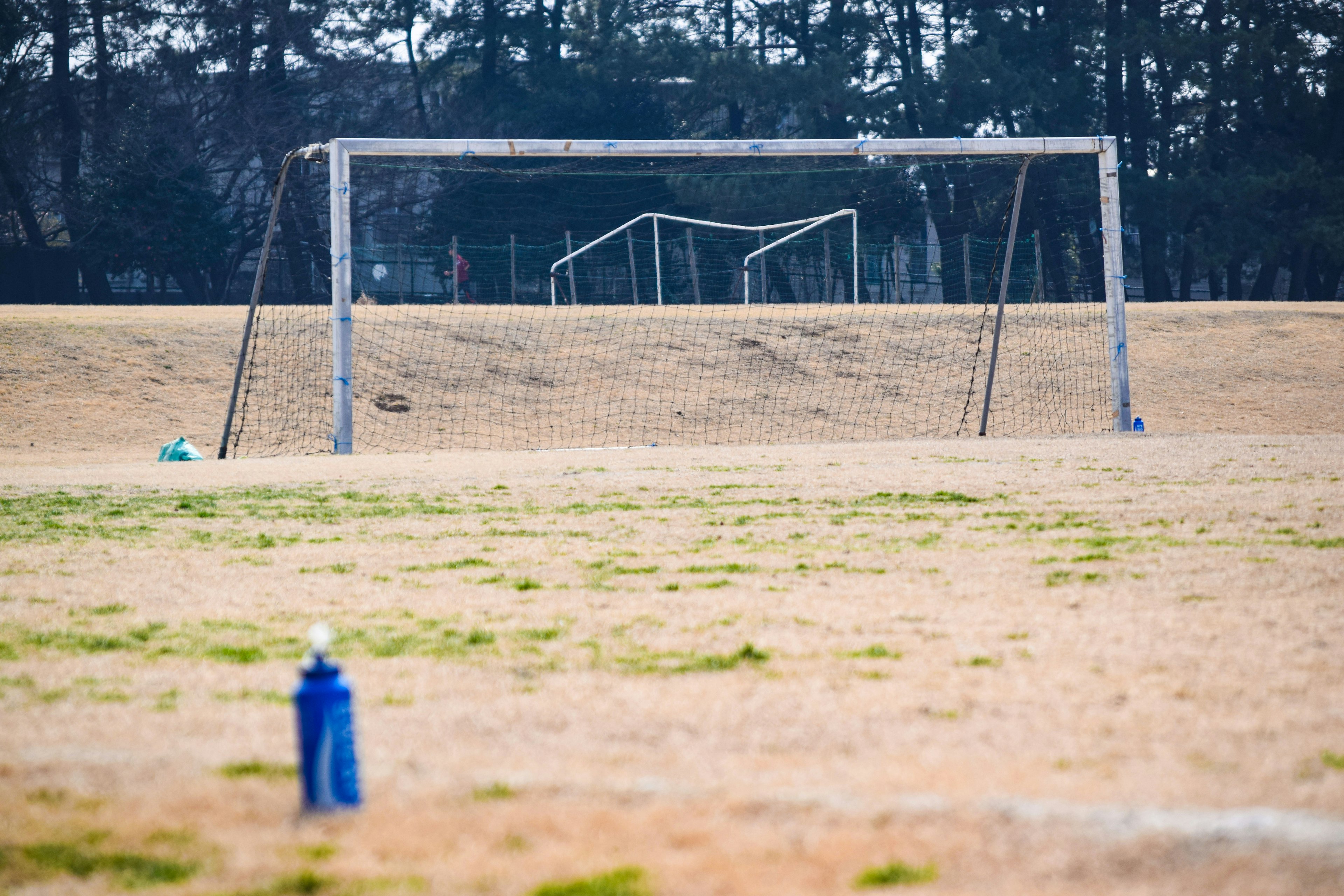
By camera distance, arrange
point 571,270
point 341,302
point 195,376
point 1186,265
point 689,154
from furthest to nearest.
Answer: point 1186,265, point 571,270, point 195,376, point 689,154, point 341,302

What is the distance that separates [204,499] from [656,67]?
30.7 metres

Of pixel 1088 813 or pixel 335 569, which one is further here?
pixel 335 569

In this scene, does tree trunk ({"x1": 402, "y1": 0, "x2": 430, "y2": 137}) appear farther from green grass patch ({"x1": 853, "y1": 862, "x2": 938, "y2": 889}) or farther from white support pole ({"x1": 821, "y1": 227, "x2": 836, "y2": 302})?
green grass patch ({"x1": 853, "y1": 862, "x2": 938, "y2": 889})

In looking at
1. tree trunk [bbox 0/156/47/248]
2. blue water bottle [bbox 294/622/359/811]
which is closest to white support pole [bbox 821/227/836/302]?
tree trunk [bbox 0/156/47/248]

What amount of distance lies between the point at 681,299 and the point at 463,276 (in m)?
5.19

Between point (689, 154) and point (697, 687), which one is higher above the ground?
point (689, 154)

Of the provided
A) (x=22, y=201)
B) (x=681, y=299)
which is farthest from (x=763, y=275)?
(x=22, y=201)

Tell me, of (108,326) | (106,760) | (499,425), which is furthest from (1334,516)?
(108,326)

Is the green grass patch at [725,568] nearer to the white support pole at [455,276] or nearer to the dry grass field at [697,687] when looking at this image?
the dry grass field at [697,687]

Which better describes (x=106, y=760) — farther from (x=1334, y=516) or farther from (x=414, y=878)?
(x=1334, y=516)

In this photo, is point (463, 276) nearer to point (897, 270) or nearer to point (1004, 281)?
point (897, 270)

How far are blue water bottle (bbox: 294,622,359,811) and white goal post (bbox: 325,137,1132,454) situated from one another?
36.8ft

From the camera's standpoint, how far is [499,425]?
56.1 feet

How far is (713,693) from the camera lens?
370 cm
